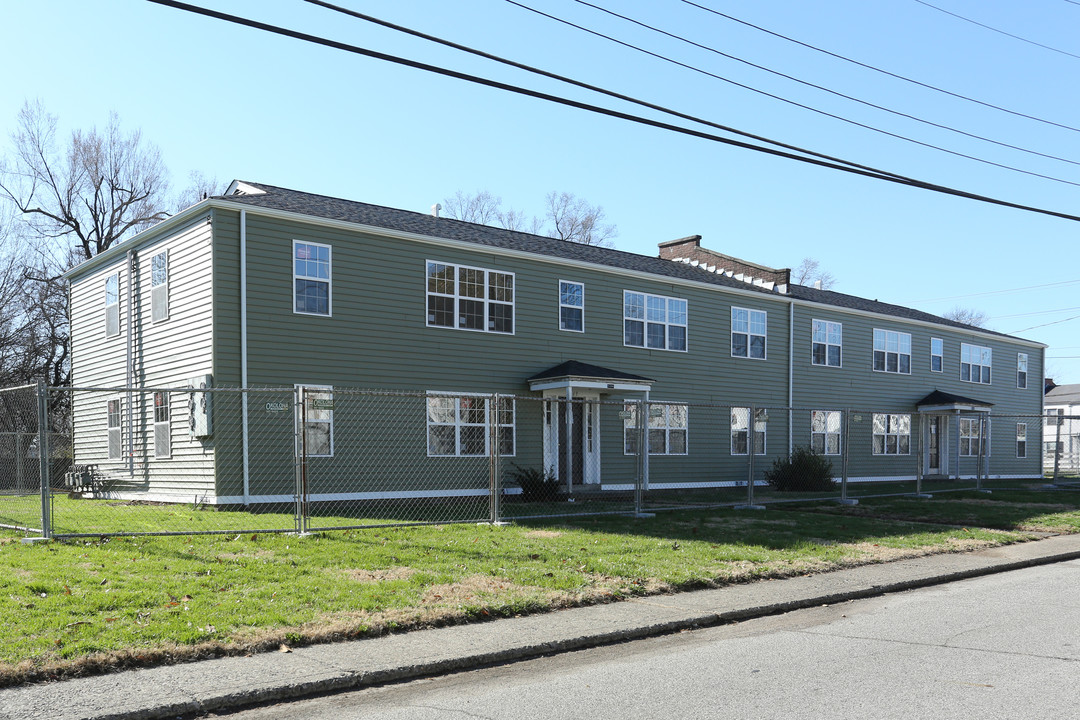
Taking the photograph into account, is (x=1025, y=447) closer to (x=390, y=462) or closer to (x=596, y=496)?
(x=596, y=496)

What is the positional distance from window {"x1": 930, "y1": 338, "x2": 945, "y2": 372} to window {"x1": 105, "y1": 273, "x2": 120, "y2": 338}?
87.1 ft

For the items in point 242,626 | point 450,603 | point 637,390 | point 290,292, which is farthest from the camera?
point 637,390

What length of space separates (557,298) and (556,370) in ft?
6.05

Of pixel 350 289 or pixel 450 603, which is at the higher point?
pixel 350 289

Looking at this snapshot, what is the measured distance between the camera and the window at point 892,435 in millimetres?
29359

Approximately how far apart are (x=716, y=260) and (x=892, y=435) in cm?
842

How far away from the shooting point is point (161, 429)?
18094mm

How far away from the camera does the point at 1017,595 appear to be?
940cm

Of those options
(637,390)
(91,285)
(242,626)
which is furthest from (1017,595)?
(91,285)

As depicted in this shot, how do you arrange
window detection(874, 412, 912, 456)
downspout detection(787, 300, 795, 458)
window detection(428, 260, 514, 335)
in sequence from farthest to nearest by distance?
window detection(874, 412, 912, 456) < downspout detection(787, 300, 795, 458) < window detection(428, 260, 514, 335)

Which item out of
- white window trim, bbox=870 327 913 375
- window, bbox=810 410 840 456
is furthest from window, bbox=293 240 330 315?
white window trim, bbox=870 327 913 375

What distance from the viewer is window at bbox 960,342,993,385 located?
110ft

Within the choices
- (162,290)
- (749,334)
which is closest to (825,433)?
(749,334)

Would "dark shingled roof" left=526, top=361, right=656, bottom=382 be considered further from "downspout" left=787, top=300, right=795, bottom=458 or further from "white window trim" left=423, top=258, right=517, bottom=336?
"downspout" left=787, top=300, right=795, bottom=458
